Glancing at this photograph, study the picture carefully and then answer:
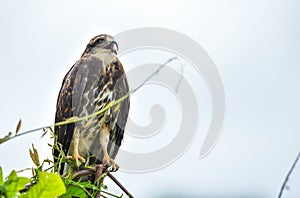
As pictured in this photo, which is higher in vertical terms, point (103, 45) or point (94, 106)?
point (103, 45)

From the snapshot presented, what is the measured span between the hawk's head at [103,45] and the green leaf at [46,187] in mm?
1113

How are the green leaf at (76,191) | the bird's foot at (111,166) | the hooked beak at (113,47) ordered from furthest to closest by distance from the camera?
the hooked beak at (113,47), the bird's foot at (111,166), the green leaf at (76,191)

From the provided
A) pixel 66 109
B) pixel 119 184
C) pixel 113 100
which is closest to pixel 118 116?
pixel 113 100

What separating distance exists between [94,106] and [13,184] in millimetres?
994

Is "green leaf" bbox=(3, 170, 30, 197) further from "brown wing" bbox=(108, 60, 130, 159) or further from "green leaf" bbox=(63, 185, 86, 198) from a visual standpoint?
"brown wing" bbox=(108, 60, 130, 159)

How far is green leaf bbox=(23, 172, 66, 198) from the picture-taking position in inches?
13.2

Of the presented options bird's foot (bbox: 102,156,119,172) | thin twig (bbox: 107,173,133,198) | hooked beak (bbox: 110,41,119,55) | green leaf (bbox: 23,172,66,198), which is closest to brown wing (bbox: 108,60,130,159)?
hooked beak (bbox: 110,41,119,55)

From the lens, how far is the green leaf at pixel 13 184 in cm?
32

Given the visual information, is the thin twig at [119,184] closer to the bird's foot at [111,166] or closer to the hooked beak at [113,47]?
the bird's foot at [111,166]

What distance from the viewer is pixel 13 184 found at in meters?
0.33

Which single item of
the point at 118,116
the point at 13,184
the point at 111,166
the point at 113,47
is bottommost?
the point at 13,184

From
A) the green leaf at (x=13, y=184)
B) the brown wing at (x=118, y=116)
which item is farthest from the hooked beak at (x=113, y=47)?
the green leaf at (x=13, y=184)

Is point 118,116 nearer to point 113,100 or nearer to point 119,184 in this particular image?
point 113,100

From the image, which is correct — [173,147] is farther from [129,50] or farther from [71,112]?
Answer: [71,112]
